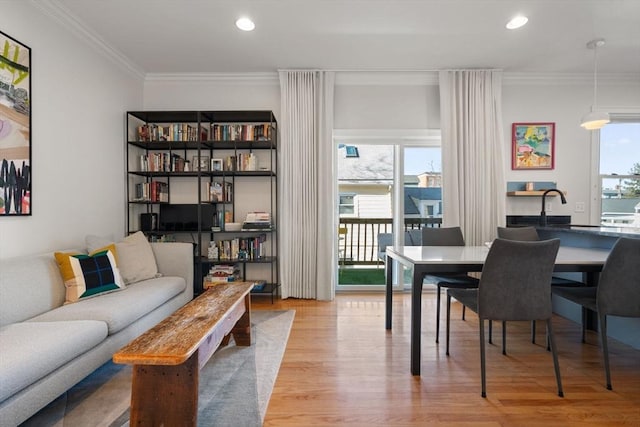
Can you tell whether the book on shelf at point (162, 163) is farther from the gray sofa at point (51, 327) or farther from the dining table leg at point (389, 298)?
the dining table leg at point (389, 298)

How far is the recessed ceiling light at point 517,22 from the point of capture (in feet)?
8.90

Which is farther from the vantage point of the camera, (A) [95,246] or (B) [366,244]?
(B) [366,244]

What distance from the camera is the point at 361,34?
3.00 metres

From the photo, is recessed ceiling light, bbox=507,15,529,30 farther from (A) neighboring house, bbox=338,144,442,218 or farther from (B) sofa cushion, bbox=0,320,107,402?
(B) sofa cushion, bbox=0,320,107,402

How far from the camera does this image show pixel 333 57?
3.46 meters

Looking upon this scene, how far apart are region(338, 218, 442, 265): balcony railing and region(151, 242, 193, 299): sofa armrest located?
1908 mm

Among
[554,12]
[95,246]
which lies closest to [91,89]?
[95,246]

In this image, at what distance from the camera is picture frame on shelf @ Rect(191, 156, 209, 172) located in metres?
3.56

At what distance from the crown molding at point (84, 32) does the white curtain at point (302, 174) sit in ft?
5.73

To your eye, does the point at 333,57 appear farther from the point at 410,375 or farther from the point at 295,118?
the point at 410,375

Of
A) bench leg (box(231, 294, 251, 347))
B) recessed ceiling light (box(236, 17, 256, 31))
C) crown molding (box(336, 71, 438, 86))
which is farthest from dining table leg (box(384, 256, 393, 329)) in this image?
recessed ceiling light (box(236, 17, 256, 31))

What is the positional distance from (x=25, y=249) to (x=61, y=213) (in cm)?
44

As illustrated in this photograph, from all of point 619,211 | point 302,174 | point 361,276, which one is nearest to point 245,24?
point 302,174

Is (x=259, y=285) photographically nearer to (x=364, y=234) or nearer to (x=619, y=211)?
(x=364, y=234)
